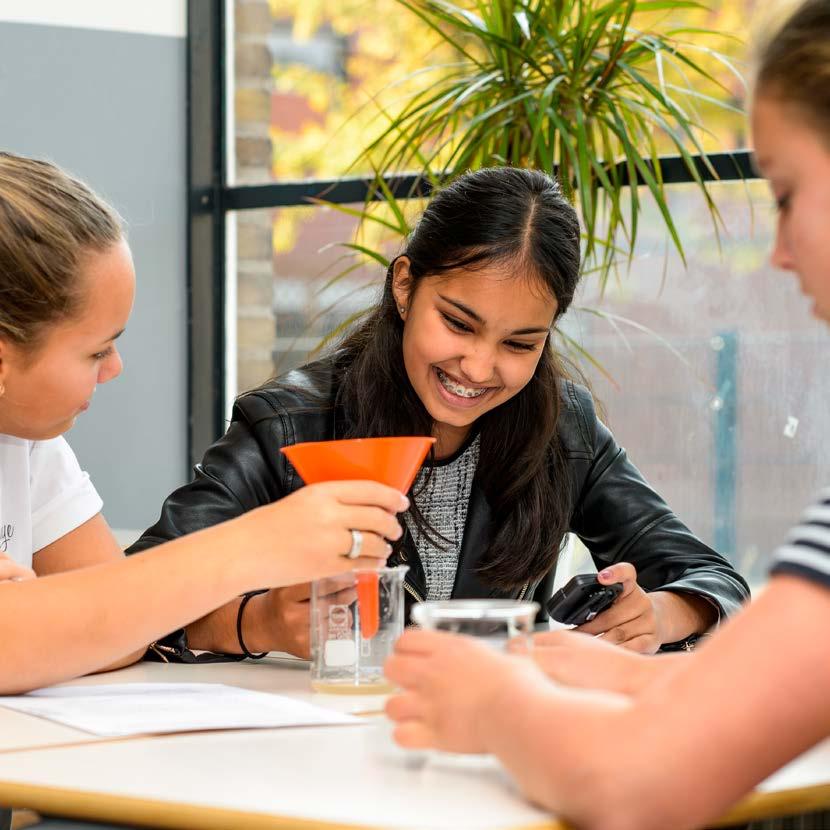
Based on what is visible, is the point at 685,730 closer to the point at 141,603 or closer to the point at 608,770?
the point at 608,770

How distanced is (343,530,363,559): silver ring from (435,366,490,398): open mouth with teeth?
0.68 metres

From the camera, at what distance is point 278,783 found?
0.93 metres

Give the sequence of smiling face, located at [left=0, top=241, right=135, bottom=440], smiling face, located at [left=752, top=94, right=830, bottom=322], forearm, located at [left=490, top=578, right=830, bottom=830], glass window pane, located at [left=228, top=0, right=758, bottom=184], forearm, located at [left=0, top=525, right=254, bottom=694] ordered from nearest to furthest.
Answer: forearm, located at [left=490, top=578, right=830, bottom=830]
smiling face, located at [left=752, top=94, right=830, bottom=322]
forearm, located at [left=0, top=525, right=254, bottom=694]
smiling face, located at [left=0, top=241, right=135, bottom=440]
glass window pane, located at [left=228, top=0, right=758, bottom=184]

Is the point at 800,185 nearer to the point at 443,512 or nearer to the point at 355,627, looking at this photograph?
the point at 355,627

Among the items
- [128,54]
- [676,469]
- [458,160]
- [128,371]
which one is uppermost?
[128,54]

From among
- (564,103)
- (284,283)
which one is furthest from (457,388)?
(284,283)

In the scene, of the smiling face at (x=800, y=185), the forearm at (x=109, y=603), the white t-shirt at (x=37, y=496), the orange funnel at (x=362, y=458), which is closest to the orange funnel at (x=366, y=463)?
the orange funnel at (x=362, y=458)

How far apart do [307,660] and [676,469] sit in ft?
6.87

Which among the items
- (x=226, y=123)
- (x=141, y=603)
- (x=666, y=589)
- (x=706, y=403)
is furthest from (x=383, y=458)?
(x=226, y=123)

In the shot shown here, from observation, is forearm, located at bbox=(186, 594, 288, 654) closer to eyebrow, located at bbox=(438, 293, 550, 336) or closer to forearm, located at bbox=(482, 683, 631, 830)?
eyebrow, located at bbox=(438, 293, 550, 336)

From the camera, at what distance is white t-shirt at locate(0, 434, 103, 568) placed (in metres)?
1.78

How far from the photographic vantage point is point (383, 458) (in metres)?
1.32

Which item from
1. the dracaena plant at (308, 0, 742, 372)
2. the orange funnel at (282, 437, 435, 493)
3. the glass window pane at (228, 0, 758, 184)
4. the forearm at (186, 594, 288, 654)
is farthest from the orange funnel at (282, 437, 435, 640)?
the glass window pane at (228, 0, 758, 184)

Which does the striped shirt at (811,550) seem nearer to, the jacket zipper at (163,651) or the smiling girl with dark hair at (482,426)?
the smiling girl with dark hair at (482,426)
